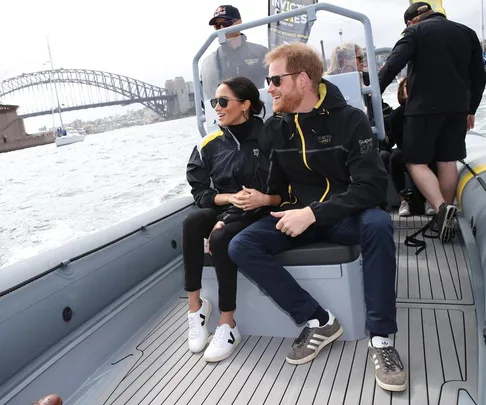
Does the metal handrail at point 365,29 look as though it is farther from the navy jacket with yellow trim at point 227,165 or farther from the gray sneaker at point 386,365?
the gray sneaker at point 386,365

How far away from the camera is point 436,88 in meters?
2.17

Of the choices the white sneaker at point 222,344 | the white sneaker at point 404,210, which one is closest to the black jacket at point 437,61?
the white sneaker at point 404,210

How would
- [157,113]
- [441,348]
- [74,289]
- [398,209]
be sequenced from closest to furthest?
[441,348] → [74,289] → [398,209] → [157,113]

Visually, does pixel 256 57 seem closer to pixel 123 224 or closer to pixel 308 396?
pixel 123 224

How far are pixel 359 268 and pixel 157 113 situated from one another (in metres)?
32.5

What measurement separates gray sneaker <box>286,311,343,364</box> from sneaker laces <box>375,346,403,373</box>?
197mm

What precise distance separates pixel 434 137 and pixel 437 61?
1.22ft

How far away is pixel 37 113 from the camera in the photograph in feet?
118

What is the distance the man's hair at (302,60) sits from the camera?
4.99ft

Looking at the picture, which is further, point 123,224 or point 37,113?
point 37,113

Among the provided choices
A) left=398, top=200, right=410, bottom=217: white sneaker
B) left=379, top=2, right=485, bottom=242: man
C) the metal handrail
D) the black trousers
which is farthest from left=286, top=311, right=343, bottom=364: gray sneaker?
left=398, top=200, right=410, bottom=217: white sneaker

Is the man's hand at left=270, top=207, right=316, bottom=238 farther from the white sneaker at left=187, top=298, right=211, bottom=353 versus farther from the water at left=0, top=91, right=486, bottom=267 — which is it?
the water at left=0, top=91, right=486, bottom=267

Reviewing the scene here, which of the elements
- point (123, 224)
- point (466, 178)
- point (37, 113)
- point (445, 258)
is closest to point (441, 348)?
point (445, 258)

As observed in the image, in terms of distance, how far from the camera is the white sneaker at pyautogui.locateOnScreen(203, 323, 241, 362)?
1.59 metres
